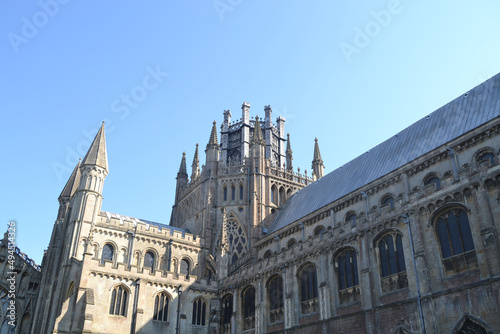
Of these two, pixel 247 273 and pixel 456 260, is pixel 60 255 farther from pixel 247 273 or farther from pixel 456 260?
pixel 456 260

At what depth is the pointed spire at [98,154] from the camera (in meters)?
47.2

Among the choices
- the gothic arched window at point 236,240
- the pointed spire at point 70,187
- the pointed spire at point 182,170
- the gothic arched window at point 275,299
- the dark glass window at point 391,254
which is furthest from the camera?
the pointed spire at point 182,170

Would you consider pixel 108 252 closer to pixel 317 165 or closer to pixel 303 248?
pixel 303 248

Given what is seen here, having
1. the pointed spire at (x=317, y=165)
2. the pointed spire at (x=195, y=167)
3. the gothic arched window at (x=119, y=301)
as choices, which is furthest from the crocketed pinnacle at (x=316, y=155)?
the gothic arched window at (x=119, y=301)

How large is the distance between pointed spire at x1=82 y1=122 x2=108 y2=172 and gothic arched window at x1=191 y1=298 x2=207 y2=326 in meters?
17.1

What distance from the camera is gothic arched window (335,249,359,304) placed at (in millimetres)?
30188

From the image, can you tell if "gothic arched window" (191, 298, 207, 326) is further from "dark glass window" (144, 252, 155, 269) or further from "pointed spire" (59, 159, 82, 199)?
"pointed spire" (59, 159, 82, 199)

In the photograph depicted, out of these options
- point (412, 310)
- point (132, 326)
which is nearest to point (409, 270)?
point (412, 310)

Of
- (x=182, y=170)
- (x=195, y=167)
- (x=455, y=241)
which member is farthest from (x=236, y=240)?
(x=455, y=241)

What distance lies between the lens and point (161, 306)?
39938 mm

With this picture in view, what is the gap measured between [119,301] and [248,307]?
10904 mm

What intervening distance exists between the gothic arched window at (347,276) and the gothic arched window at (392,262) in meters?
2.25

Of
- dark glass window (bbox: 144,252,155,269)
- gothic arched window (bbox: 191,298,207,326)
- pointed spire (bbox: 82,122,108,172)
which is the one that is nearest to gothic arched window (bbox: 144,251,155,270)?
dark glass window (bbox: 144,252,155,269)

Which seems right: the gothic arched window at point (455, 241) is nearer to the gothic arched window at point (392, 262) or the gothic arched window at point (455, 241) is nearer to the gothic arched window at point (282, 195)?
the gothic arched window at point (392, 262)
